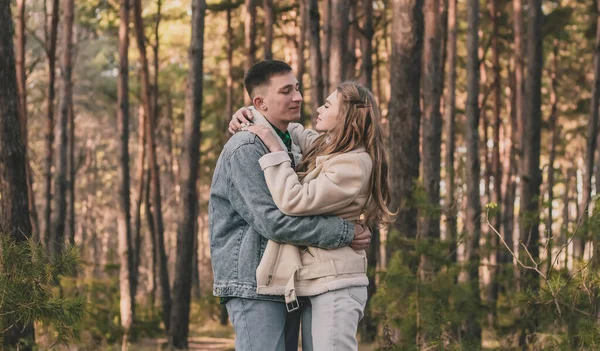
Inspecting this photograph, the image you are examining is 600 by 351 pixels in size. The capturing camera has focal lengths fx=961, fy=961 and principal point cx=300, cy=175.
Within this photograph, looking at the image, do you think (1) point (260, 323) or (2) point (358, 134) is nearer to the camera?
(1) point (260, 323)

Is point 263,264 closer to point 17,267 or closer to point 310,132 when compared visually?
point 310,132

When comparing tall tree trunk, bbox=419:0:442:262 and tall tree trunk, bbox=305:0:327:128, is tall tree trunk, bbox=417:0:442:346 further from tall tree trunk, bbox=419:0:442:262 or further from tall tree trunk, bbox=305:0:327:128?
tall tree trunk, bbox=305:0:327:128

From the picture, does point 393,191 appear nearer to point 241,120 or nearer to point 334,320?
point 241,120

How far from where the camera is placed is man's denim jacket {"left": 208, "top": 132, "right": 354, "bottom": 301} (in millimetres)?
4309

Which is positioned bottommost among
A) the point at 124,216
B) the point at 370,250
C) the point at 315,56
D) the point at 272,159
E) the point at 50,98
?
the point at 370,250

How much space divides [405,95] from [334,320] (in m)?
6.86

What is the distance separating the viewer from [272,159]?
4355 mm

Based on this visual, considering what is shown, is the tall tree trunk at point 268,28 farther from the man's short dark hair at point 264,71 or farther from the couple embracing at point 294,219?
the couple embracing at point 294,219

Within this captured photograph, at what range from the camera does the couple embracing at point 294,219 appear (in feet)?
14.1

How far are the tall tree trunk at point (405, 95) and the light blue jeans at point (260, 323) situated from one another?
6.40m

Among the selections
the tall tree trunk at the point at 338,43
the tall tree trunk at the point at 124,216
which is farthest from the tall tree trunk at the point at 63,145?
the tall tree trunk at the point at 338,43

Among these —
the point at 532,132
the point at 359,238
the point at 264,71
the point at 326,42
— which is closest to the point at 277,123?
the point at 264,71

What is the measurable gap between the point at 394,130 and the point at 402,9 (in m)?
1.38

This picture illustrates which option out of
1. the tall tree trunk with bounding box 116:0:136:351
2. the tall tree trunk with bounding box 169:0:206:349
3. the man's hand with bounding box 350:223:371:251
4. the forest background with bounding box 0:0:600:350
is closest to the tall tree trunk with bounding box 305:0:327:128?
the forest background with bounding box 0:0:600:350
